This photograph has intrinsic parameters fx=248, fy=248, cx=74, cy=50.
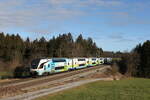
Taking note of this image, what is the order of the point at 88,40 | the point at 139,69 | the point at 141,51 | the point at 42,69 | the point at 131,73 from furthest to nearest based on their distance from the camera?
the point at 88,40 → the point at 141,51 → the point at 139,69 → the point at 131,73 → the point at 42,69

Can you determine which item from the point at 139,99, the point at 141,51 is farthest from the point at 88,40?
the point at 139,99

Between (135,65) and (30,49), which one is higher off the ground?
(30,49)

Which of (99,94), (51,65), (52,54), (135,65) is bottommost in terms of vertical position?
(99,94)

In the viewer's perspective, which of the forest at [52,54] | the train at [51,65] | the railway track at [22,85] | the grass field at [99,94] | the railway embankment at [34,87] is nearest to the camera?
the railway embankment at [34,87]

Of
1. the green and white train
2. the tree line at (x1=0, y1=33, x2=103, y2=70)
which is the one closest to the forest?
the tree line at (x1=0, y1=33, x2=103, y2=70)

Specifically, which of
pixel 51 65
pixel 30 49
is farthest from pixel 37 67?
pixel 30 49

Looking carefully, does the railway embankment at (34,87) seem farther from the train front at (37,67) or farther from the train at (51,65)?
the train at (51,65)

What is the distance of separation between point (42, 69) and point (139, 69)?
57820 millimetres

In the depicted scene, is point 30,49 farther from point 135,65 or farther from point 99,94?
point 99,94

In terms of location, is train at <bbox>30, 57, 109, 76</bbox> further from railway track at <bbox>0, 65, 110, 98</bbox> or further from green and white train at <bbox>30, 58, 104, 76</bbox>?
railway track at <bbox>0, 65, 110, 98</bbox>

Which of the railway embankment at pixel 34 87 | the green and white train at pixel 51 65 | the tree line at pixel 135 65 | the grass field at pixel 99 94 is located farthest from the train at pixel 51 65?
the tree line at pixel 135 65

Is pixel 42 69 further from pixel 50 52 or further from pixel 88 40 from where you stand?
pixel 88 40

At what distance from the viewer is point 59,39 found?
14012 cm

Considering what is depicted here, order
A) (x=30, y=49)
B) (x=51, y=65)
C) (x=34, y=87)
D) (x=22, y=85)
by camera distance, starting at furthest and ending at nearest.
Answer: (x=30, y=49) < (x=51, y=65) < (x=22, y=85) < (x=34, y=87)
